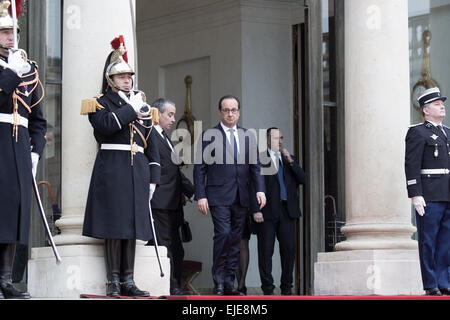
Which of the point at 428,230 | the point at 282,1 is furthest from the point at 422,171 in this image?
the point at 282,1

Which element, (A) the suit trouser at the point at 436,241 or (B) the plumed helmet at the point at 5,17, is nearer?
(B) the plumed helmet at the point at 5,17

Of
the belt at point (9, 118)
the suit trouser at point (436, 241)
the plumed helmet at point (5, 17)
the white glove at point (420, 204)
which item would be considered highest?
the plumed helmet at point (5, 17)

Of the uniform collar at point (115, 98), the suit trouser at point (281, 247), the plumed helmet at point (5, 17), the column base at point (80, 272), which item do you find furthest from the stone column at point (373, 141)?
the plumed helmet at point (5, 17)

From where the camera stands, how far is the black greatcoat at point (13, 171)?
8695 millimetres

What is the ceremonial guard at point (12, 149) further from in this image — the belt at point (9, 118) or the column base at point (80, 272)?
the column base at point (80, 272)

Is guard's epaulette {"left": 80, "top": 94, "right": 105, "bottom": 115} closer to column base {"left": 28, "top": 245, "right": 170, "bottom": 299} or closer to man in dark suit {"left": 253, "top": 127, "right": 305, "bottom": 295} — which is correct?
column base {"left": 28, "top": 245, "right": 170, "bottom": 299}

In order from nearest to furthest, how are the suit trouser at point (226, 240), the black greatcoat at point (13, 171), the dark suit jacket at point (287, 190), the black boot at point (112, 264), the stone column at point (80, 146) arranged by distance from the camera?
1. the black greatcoat at point (13, 171)
2. the black boot at point (112, 264)
3. the stone column at point (80, 146)
4. the suit trouser at point (226, 240)
5. the dark suit jacket at point (287, 190)

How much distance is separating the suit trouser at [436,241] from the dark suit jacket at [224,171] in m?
1.77

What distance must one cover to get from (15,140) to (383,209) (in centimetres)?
425

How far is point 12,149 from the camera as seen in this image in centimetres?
882

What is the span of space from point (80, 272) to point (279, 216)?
3.59 metres

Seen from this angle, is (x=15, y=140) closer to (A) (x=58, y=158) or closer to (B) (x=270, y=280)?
(A) (x=58, y=158)

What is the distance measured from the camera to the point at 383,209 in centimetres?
1168

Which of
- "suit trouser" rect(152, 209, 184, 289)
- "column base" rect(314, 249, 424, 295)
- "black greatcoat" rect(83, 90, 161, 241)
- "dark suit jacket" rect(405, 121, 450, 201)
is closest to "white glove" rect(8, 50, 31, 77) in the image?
"black greatcoat" rect(83, 90, 161, 241)
